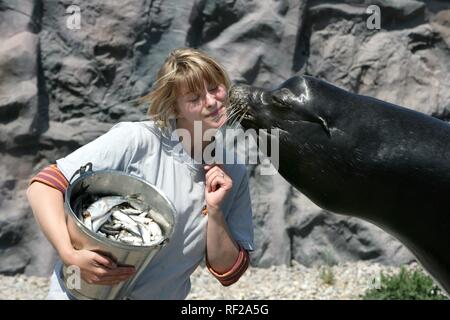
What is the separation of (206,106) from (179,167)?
218 millimetres

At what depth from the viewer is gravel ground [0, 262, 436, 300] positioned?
17.8 ft

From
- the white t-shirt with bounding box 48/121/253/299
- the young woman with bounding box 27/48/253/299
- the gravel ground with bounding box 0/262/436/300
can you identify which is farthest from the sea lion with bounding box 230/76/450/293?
the gravel ground with bounding box 0/262/436/300

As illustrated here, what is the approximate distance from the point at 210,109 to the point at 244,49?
3606 mm

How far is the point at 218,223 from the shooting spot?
2.52m

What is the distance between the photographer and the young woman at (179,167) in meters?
2.43

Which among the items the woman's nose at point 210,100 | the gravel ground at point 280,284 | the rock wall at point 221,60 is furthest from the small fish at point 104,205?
the rock wall at point 221,60

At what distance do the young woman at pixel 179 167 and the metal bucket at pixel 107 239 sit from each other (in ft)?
0.20

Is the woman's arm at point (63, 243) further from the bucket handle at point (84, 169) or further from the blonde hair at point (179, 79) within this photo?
the blonde hair at point (179, 79)

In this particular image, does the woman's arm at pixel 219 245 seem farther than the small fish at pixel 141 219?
Yes

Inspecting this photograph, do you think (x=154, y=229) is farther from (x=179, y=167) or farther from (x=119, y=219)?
(x=179, y=167)

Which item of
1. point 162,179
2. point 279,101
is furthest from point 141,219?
point 279,101
